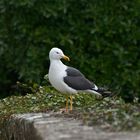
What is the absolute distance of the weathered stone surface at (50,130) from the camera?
5.81 m

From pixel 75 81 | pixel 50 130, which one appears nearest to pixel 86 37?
pixel 75 81

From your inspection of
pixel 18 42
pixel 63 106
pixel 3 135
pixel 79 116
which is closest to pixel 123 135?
pixel 79 116

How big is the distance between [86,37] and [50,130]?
530cm

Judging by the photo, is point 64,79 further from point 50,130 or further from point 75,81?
point 50,130

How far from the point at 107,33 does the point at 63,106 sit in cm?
304

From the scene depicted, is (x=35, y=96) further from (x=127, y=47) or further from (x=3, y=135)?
(x=127, y=47)

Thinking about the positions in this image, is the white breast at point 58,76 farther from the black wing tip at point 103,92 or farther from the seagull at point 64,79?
the black wing tip at point 103,92

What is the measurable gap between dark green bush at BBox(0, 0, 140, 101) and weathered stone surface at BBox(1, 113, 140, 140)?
286 centimetres

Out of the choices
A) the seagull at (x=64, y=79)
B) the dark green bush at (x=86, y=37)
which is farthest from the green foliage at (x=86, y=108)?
the dark green bush at (x=86, y=37)

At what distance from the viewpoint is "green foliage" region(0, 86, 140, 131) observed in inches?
246

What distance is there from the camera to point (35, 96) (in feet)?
30.9

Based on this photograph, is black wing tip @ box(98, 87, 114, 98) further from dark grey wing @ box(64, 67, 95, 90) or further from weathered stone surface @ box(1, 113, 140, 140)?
weathered stone surface @ box(1, 113, 140, 140)

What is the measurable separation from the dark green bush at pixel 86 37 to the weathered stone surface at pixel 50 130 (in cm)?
286

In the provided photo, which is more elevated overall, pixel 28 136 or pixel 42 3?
pixel 42 3
